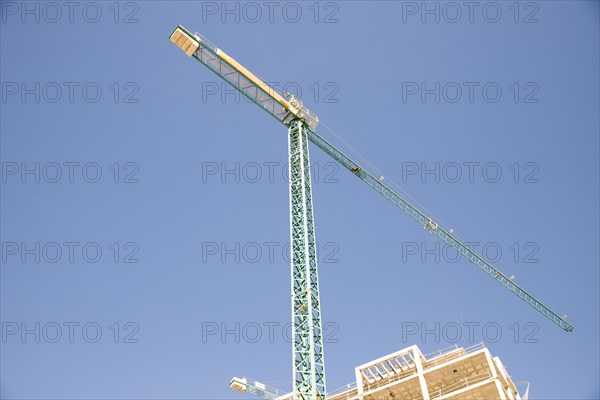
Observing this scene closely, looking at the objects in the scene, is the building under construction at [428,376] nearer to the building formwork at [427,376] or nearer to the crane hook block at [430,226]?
the building formwork at [427,376]

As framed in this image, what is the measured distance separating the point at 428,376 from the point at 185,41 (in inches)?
1234

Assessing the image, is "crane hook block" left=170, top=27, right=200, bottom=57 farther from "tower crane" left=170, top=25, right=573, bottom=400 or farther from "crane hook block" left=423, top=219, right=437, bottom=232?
"crane hook block" left=423, top=219, right=437, bottom=232

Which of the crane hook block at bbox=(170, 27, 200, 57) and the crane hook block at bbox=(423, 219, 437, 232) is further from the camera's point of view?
the crane hook block at bbox=(423, 219, 437, 232)

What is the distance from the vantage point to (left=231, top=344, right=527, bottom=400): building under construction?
40.6m

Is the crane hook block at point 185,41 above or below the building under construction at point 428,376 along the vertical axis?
above

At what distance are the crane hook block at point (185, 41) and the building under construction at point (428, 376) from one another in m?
27.9

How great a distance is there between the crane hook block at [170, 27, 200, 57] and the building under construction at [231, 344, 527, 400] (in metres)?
27.9

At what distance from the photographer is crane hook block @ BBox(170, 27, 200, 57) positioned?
4572cm

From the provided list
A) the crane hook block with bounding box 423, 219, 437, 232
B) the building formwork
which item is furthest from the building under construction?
the crane hook block with bounding box 423, 219, 437, 232

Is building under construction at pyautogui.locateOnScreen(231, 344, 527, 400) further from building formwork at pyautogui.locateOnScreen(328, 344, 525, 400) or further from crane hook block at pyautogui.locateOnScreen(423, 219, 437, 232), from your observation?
crane hook block at pyautogui.locateOnScreen(423, 219, 437, 232)

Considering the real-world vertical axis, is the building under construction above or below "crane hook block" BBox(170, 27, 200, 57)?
below

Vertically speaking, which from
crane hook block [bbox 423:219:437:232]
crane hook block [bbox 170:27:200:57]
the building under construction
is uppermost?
crane hook block [bbox 170:27:200:57]

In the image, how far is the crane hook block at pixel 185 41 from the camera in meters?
45.7

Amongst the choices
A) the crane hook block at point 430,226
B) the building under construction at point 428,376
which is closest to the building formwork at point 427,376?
the building under construction at point 428,376
